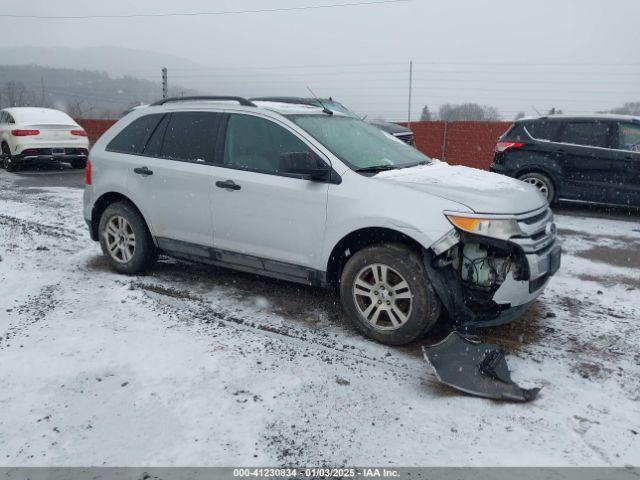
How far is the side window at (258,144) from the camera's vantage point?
163 inches

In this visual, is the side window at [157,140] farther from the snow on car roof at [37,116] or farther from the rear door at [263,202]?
the snow on car roof at [37,116]

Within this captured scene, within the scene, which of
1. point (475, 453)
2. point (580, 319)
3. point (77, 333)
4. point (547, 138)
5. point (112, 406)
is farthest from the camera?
point (547, 138)

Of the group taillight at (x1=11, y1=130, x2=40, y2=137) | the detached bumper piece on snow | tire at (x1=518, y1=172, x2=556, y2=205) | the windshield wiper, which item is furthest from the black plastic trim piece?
taillight at (x1=11, y1=130, x2=40, y2=137)

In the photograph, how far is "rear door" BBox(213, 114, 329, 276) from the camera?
3984 mm

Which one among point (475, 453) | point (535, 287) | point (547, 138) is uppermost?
point (547, 138)

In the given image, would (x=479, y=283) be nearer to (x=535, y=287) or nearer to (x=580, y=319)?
(x=535, y=287)

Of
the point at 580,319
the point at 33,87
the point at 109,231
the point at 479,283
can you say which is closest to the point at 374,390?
the point at 479,283

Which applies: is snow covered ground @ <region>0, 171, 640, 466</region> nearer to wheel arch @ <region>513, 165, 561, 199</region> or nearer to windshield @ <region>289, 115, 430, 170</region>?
windshield @ <region>289, 115, 430, 170</region>

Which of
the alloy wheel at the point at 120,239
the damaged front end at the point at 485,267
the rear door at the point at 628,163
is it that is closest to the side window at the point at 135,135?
the alloy wheel at the point at 120,239

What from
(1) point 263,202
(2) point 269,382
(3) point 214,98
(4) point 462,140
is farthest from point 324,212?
(4) point 462,140

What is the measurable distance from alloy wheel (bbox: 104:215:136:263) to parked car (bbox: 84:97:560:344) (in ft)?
0.04

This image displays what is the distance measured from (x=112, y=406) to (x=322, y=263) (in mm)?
1772

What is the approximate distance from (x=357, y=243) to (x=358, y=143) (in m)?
0.99

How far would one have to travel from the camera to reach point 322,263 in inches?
157
